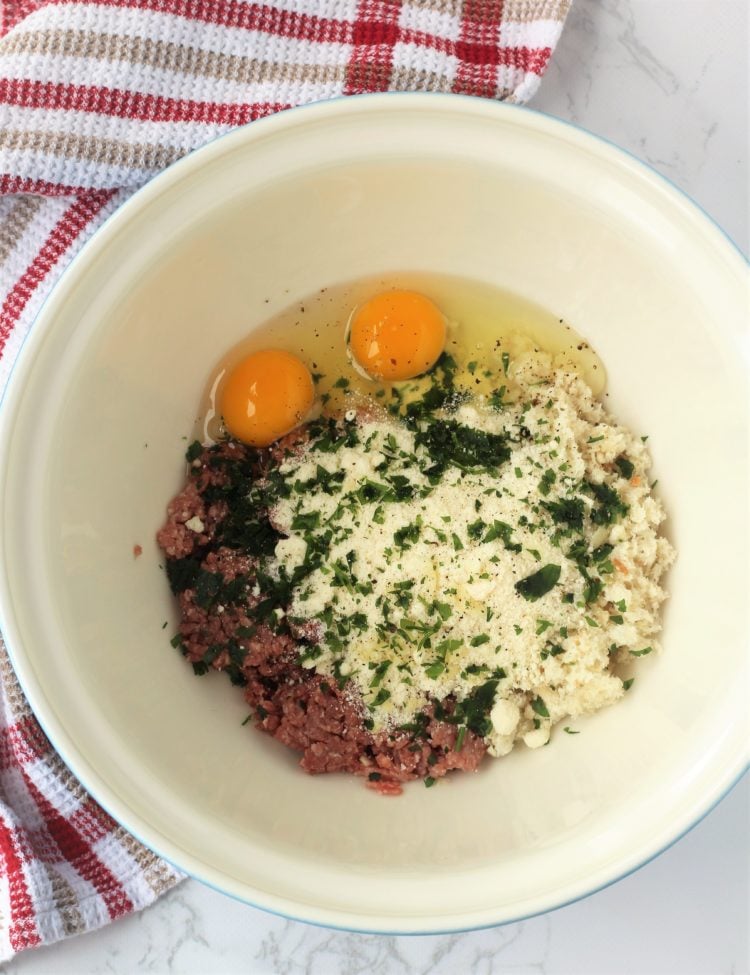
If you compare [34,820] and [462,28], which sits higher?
[462,28]

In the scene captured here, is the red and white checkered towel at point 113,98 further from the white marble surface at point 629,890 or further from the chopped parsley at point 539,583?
the chopped parsley at point 539,583

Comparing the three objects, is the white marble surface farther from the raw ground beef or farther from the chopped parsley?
the chopped parsley

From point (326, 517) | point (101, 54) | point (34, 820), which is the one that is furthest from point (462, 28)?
point (34, 820)

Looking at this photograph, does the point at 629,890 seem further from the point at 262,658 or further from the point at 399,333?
the point at 399,333

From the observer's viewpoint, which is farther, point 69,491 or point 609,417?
point 609,417

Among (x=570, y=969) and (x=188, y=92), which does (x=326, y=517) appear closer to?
(x=188, y=92)

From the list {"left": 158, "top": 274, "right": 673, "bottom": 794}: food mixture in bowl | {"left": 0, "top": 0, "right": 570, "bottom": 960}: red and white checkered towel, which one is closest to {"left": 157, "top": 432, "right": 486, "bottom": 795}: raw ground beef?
{"left": 158, "top": 274, "right": 673, "bottom": 794}: food mixture in bowl

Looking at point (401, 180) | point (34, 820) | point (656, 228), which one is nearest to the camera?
point (656, 228)

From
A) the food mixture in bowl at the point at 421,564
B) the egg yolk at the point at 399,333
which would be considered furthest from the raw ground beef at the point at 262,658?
the egg yolk at the point at 399,333
